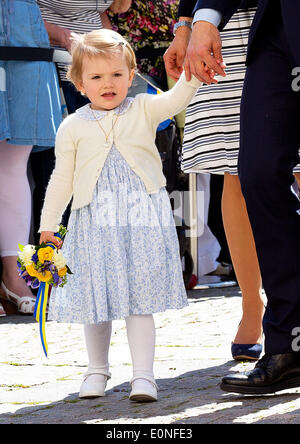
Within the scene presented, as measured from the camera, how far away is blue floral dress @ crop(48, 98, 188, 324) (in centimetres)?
329

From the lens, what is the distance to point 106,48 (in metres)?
3.46

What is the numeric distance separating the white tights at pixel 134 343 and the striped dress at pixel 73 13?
2.76 meters

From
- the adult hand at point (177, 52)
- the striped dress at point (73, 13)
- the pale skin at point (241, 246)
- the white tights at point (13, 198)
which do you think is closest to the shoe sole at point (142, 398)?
the pale skin at point (241, 246)

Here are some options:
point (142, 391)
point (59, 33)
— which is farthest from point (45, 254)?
point (59, 33)

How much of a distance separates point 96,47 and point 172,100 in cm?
36

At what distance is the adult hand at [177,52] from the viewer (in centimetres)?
346

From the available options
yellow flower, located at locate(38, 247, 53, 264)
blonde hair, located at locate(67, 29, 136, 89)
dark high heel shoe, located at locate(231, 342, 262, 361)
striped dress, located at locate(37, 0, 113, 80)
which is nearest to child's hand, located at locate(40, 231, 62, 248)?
yellow flower, located at locate(38, 247, 53, 264)

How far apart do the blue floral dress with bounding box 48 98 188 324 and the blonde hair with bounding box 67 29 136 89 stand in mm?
390

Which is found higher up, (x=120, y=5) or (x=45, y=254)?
(x=120, y=5)

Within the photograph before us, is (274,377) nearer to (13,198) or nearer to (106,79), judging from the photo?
(106,79)

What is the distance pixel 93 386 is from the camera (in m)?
3.30

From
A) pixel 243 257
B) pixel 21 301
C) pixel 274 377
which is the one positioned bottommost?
pixel 21 301

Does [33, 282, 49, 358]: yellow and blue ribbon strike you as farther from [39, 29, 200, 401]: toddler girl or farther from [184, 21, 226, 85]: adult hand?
[184, 21, 226, 85]: adult hand

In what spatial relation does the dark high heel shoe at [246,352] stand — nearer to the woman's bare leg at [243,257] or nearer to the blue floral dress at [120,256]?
the woman's bare leg at [243,257]
